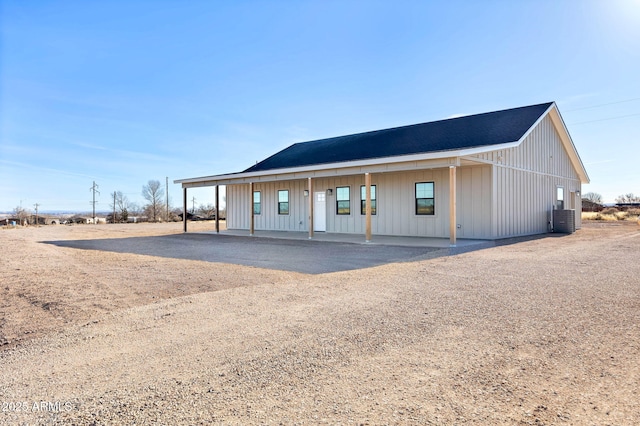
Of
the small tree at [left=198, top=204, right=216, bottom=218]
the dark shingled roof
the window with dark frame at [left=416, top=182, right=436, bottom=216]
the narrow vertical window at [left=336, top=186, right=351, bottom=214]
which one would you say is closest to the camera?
the window with dark frame at [left=416, top=182, right=436, bottom=216]

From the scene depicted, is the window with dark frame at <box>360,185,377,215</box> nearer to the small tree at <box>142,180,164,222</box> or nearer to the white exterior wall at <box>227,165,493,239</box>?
the white exterior wall at <box>227,165,493,239</box>

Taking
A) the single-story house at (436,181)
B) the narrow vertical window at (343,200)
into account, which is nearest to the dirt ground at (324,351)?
the single-story house at (436,181)

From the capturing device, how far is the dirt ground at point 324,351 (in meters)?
2.09

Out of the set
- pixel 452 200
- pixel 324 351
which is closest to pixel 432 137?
pixel 452 200

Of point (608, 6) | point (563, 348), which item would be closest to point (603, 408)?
point (563, 348)

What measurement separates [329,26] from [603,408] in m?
15.8

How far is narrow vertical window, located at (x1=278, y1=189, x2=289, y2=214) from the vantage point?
59.5 feet

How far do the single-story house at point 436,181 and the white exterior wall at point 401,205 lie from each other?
0.04 meters

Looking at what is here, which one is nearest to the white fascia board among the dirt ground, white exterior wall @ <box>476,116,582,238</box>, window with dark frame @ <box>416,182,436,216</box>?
white exterior wall @ <box>476,116,582,238</box>

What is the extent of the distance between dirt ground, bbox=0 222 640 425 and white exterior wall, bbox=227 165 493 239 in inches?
283

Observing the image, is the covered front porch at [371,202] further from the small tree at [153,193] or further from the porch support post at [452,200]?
the small tree at [153,193]

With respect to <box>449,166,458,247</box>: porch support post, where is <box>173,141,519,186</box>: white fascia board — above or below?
above

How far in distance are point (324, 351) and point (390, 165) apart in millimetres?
9451

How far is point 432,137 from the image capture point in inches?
613
